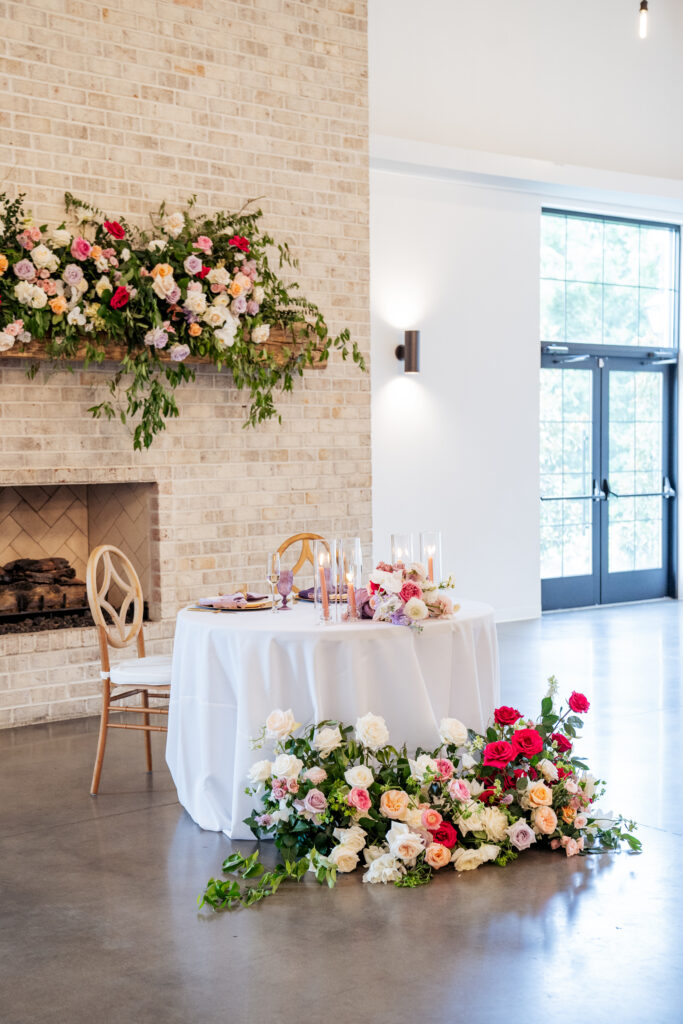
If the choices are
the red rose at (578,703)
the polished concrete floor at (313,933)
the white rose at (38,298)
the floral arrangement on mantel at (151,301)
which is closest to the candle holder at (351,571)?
the red rose at (578,703)

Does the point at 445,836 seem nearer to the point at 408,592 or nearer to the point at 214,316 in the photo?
the point at 408,592

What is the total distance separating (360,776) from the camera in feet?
10.9

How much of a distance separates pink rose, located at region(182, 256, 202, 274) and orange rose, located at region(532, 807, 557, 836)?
10.6 feet

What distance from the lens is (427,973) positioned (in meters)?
2.65

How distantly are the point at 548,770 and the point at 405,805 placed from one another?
501mm

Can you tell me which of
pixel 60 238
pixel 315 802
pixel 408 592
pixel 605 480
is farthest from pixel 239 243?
pixel 605 480

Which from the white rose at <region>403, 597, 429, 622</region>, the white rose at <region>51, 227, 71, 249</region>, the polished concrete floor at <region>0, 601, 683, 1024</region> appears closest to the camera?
the polished concrete floor at <region>0, 601, 683, 1024</region>

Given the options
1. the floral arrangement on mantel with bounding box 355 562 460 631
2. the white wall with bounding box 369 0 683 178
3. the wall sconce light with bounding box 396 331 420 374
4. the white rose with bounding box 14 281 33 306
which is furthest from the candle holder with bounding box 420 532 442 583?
the white wall with bounding box 369 0 683 178

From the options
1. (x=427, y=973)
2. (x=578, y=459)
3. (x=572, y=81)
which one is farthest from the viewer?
(x=578, y=459)

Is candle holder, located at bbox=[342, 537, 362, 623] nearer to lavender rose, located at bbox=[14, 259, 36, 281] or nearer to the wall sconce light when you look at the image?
lavender rose, located at bbox=[14, 259, 36, 281]

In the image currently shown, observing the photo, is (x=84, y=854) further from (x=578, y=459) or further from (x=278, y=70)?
(x=578, y=459)

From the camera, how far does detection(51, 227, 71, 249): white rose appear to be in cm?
522

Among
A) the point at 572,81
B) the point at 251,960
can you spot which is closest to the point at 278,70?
the point at 572,81

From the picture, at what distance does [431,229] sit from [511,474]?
6.46ft
